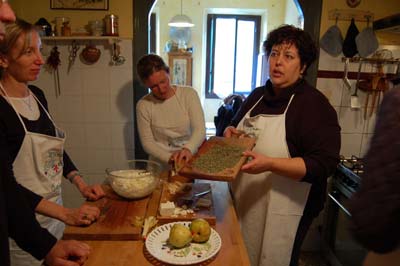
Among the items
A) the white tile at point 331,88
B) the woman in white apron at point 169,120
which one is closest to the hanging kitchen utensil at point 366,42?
the white tile at point 331,88

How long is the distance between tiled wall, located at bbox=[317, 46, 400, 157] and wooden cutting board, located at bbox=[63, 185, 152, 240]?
1.60m

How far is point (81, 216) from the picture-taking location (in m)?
1.06

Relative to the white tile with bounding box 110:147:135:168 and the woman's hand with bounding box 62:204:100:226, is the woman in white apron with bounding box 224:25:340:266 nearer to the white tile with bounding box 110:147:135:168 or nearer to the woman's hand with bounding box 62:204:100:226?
the woman's hand with bounding box 62:204:100:226

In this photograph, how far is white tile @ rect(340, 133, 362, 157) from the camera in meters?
2.32

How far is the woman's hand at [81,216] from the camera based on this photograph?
1.05m

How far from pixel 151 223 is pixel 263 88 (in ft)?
2.80

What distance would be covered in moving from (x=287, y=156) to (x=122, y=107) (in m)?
1.37

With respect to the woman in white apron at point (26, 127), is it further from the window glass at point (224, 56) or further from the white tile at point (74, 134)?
the window glass at point (224, 56)

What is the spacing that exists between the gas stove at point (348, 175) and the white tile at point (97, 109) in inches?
64.7

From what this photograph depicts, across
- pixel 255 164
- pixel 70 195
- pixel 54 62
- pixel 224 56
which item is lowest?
pixel 70 195

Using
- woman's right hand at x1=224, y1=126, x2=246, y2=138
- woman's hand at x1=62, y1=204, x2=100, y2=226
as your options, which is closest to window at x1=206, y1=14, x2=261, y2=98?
woman's right hand at x1=224, y1=126, x2=246, y2=138

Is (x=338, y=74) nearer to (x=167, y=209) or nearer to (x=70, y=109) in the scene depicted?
(x=167, y=209)

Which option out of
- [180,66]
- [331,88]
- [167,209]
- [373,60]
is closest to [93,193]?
[167,209]

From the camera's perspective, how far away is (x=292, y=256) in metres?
1.39
